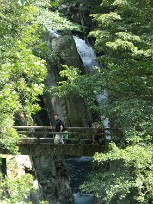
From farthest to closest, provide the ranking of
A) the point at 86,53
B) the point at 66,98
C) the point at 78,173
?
1. the point at 86,53
2. the point at 78,173
3. the point at 66,98

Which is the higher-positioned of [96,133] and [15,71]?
[15,71]

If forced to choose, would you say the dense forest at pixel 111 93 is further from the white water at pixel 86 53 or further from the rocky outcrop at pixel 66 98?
the white water at pixel 86 53

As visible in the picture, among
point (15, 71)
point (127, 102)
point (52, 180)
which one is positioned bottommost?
point (52, 180)

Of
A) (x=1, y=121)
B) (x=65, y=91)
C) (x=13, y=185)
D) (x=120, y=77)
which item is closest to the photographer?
(x=13, y=185)

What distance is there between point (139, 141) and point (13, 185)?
4776mm

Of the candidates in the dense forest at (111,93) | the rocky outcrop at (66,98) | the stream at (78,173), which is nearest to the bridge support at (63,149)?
the dense forest at (111,93)

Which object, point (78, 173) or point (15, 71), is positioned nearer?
point (15, 71)

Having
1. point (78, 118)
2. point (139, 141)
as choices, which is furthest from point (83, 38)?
point (139, 141)

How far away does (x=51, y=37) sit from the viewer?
1043 inches

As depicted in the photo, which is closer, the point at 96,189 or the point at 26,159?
the point at 96,189

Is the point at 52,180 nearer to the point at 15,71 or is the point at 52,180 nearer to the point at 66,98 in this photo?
the point at 66,98

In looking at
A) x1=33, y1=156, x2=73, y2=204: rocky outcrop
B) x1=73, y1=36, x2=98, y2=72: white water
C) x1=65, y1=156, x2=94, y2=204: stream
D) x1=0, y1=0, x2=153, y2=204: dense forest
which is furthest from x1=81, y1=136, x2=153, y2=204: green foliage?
x1=73, y1=36, x2=98, y2=72: white water

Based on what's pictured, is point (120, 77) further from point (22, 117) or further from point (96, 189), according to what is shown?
point (22, 117)

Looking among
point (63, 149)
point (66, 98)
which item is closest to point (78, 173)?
point (66, 98)
